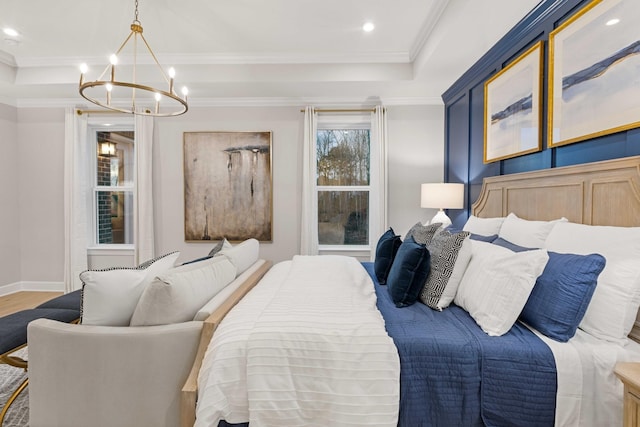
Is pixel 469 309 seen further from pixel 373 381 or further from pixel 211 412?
pixel 211 412

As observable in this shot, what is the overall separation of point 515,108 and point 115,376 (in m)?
3.07

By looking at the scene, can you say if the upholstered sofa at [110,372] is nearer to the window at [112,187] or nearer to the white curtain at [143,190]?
the white curtain at [143,190]

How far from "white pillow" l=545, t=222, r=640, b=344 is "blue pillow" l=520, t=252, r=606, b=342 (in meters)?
0.11

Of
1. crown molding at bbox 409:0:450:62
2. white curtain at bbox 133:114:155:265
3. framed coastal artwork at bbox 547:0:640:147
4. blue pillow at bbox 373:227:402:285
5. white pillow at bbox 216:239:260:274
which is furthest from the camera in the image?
white curtain at bbox 133:114:155:265

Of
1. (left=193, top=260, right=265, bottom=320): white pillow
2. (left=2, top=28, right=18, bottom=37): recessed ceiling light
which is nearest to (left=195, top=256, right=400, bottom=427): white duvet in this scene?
(left=193, top=260, right=265, bottom=320): white pillow

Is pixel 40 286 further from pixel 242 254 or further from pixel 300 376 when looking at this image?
pixel 300 376

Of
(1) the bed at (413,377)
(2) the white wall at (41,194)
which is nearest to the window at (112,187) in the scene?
(2) the white wall at (41,194)

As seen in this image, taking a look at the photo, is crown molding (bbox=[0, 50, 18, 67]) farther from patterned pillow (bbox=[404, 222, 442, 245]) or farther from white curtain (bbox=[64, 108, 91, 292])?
patterned pillow (bbox=[404, 222, 442, 245])

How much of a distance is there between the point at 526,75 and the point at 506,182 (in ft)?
2.64

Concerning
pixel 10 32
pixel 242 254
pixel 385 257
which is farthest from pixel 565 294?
pixel 10 32

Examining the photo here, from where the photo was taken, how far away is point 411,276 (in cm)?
179

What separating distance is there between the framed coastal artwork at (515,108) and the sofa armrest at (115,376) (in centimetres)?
258

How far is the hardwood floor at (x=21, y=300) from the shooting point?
144 inches

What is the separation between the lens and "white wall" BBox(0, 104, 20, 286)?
4133mm
